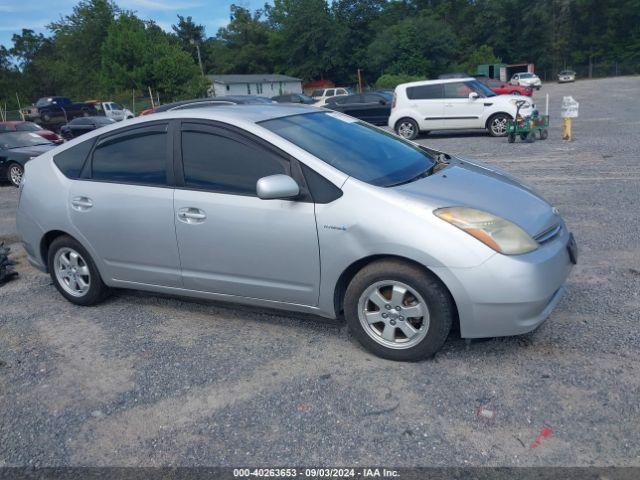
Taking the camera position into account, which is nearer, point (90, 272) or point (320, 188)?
point (320, 188)

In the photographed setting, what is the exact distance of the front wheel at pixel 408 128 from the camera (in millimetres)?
16500

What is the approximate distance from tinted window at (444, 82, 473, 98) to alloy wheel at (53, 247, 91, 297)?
512 inches

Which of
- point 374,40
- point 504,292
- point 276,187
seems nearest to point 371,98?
point 276,187

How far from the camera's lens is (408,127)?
54.5 ft

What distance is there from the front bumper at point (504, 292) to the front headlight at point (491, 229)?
0.19 ft

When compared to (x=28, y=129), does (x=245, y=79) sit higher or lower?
higher

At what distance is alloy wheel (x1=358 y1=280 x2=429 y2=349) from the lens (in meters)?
3.52

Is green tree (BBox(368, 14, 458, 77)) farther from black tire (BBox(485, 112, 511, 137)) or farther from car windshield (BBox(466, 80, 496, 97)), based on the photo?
black tire (BBox(485, 112, 511, 137))

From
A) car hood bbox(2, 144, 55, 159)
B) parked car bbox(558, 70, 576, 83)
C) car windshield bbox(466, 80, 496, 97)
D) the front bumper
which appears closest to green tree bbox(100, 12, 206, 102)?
car hood bbox(2, 144, 55, 159)

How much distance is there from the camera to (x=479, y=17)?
78688mm

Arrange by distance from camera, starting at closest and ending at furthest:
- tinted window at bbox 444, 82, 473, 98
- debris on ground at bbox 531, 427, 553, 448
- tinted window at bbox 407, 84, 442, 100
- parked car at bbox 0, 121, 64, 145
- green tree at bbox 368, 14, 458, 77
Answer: debris on ground at bbox 531, 427, 553, 448 < parked car at bbox 0, 121, 64, 145 < tinted window at bbox 444, 82, 473, 98 < tinted window at bbox 407, 84, 442, 100 < green tree at bbox 368, 14, 458, 77

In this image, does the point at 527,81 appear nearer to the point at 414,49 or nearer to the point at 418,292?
the point at 414,49

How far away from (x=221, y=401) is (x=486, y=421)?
4.86 feet

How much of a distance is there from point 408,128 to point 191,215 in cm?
1330
